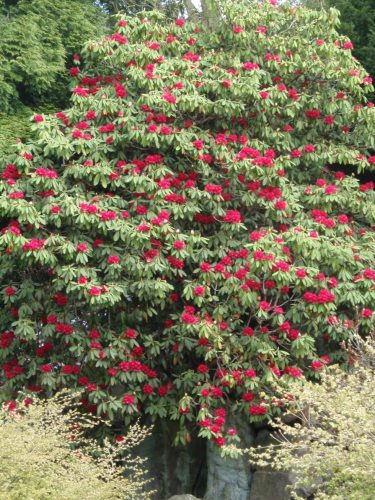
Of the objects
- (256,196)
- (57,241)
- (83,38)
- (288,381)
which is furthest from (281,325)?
(83,38)

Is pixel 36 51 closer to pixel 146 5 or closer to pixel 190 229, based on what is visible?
pixel 146 5

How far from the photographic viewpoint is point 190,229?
7887 mm

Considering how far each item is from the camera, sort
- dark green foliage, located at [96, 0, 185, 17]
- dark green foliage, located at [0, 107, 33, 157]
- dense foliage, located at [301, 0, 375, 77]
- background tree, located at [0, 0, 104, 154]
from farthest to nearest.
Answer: dark green foliage, located at [96, 0, 185, 17] < dense foliage, located at [301, 0, 375, 77] < background tree, located at [0, 0, 104, 154] < dark green foliage, located at [0, 107, 33, 157]

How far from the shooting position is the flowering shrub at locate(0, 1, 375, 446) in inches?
283

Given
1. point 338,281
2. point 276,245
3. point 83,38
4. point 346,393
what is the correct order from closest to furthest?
point 346,393, point 276,245, point 338,281, point 83,38

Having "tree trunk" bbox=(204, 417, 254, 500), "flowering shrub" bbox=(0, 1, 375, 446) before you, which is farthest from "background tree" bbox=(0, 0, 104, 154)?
"tree trunk" bbox=(204, 417, 254, 500)

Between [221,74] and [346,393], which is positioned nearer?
[346,393]

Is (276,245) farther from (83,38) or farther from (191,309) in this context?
(83,38)

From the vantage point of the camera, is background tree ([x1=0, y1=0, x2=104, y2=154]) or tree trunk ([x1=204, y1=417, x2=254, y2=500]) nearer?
tree trunk ([x1=204, y1=417, x2=254, y2=500])

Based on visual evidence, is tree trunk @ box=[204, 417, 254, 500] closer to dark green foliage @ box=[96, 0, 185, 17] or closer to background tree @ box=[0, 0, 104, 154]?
background tree @ box=[0, 0, 104, 154]

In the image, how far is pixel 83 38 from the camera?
975cm

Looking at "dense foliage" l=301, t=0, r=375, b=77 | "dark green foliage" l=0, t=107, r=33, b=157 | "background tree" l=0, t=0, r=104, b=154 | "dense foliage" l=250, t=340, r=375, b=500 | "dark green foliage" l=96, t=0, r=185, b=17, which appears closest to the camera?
"dense foliage" l=250, t=340, r=375, b=500

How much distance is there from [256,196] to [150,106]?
1308mm

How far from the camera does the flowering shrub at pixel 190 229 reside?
23.6 ft
